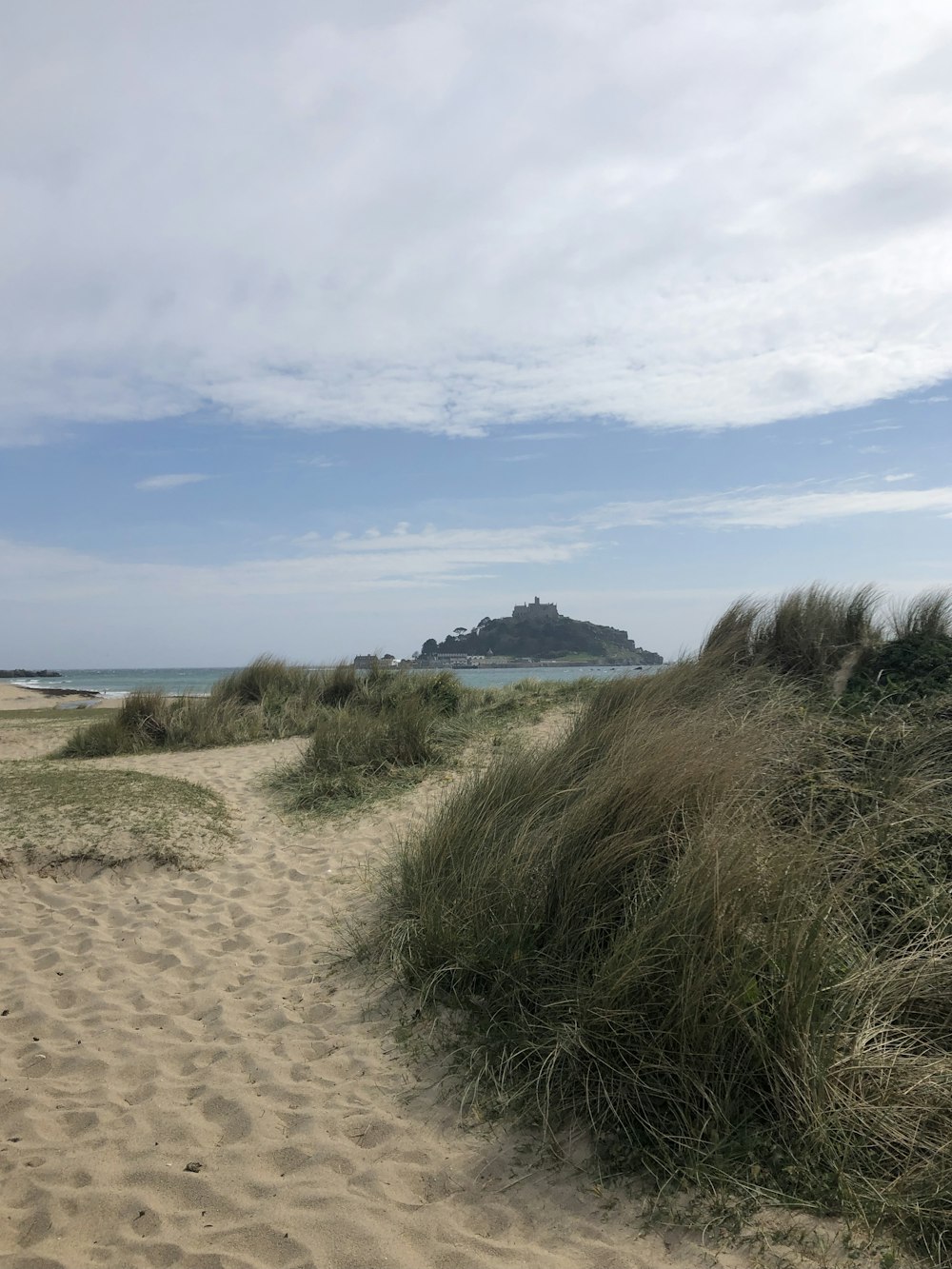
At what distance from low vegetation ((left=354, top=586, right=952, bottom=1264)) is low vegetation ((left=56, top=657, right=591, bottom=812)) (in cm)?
372

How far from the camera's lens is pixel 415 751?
10.1 m

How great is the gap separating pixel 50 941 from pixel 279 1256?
3164 mm

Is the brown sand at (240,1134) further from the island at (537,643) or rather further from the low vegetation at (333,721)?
the island at (537,643)

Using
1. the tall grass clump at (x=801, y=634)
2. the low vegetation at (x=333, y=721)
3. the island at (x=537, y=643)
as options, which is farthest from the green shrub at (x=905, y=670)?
the island at (x=537, y=643)

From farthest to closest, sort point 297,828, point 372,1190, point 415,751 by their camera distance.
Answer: point 415,751 → point 297,828 → point 372,1190

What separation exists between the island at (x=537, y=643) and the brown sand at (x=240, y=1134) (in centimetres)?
2550

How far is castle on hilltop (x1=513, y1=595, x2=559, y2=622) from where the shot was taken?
112 ft

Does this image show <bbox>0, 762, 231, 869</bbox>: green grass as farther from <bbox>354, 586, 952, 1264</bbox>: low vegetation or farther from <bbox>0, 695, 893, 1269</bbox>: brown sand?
<bbox>354, 586, 952, 1264</bbox>: low vegetation

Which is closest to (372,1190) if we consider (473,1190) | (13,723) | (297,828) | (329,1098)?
(473,1190)

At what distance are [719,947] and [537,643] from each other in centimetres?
2949

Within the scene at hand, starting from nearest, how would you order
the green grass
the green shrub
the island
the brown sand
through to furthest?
1. the brown sand
2. the green grass
3. the green shrub
4. the island

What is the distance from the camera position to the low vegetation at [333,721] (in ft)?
31.2

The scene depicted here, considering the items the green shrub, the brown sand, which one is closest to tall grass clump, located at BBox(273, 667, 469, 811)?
the brown sand

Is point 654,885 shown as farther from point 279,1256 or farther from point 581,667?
point 581,667
